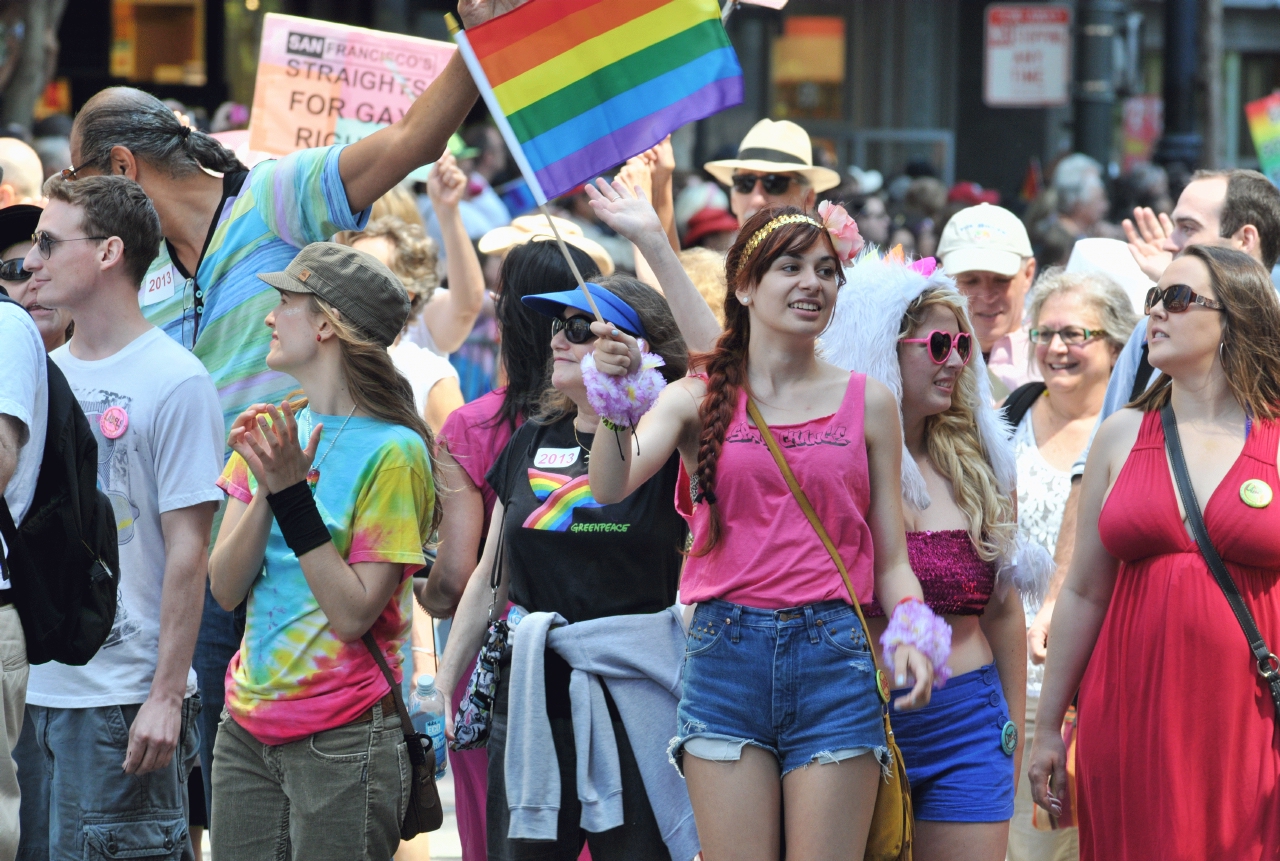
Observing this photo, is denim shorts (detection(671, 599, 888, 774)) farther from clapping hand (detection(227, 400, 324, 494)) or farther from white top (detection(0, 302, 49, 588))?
white top (detection(0, 302, 49, 588))

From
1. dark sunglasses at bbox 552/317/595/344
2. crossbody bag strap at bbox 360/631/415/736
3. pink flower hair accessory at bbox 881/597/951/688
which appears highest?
dark sunglasses at bbox 552/317/595/344

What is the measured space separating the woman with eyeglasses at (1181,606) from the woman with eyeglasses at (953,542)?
18 cm

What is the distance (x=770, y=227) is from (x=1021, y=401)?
214 centimetres

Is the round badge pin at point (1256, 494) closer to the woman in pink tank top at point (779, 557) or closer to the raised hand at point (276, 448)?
the woman in pink tank top at point (779, 557)

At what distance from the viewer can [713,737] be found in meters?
3.52

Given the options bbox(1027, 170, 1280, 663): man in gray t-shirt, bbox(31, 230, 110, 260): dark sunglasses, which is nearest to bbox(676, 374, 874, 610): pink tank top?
bbox(1027, 170, 1280, 663): man in gray t-shirt

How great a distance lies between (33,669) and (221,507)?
64 centimetres

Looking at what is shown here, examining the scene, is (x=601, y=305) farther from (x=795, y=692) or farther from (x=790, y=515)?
(x=795, y=692)

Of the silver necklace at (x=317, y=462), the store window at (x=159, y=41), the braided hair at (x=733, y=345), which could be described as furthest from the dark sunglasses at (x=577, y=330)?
the store window at (x=159, y=41)

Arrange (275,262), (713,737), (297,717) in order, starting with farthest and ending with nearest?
(275,262)
(297,717)
(713,737)

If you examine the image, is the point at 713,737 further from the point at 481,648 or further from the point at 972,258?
the point at 972,258

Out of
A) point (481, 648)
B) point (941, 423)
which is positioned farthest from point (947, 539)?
point (481, 648)

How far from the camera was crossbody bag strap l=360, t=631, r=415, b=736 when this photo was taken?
3.85 meters

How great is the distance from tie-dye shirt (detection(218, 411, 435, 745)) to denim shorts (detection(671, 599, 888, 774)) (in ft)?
2.73
